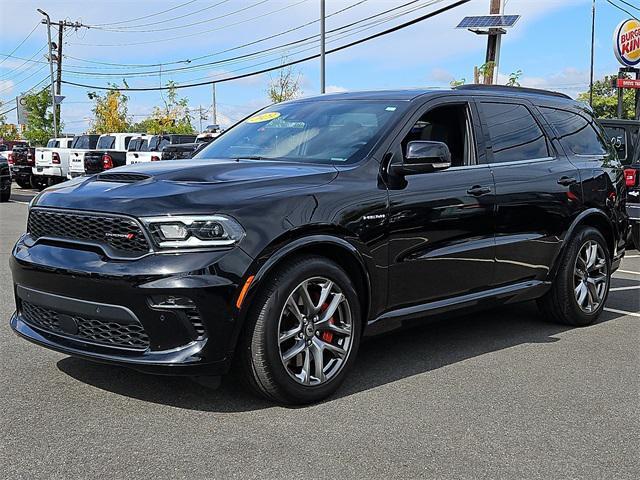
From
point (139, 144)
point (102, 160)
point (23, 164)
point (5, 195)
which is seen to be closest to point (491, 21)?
point (102, 160)

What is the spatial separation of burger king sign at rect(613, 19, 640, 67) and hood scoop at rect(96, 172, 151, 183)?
20.4 meters

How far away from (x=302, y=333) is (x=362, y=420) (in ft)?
1.88

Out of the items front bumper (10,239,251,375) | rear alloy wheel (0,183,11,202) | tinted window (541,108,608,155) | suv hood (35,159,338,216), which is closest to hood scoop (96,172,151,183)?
suv hood (35,159,338,216)

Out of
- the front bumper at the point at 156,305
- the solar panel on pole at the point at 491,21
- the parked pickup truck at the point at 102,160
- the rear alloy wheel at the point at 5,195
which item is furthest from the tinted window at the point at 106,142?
the front bumper at the point at 156,305

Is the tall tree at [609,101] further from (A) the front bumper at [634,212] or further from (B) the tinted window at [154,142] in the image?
(A) the front bumper at [634,212]

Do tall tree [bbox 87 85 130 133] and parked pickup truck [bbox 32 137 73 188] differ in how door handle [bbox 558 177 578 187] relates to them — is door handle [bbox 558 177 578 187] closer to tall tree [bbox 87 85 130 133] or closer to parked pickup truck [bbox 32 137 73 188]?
parked pickup truck [bbox 32 137 73 188]

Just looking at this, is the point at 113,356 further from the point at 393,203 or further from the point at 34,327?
the point at 393,203

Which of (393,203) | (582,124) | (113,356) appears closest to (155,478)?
(113,356)

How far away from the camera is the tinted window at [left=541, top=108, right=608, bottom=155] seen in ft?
20.6

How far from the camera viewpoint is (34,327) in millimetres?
4250

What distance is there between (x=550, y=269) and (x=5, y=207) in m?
15.2

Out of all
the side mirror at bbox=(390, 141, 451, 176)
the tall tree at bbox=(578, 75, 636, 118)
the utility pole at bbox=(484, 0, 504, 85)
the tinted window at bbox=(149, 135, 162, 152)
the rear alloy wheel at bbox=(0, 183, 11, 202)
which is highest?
the tall tree at bbox=(578, 75, 636, 118)

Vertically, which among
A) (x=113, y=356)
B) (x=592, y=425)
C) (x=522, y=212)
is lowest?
(x=592, y=425)

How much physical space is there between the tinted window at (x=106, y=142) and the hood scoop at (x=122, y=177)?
75.5 ft
